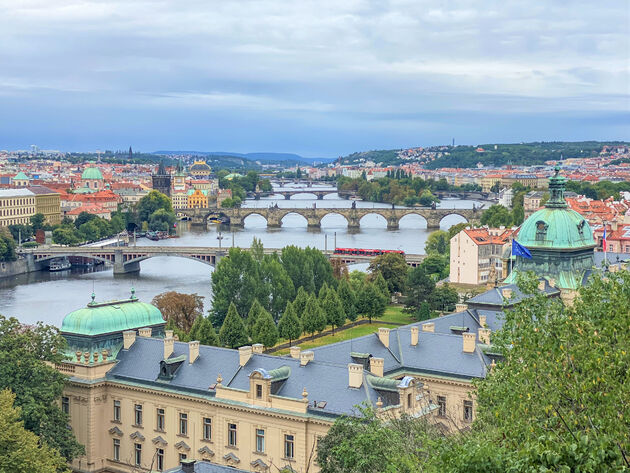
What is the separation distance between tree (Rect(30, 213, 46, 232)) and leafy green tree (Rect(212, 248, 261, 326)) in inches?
3053

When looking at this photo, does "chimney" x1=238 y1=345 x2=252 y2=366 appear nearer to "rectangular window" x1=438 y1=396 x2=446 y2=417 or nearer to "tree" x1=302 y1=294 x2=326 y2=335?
"rectangular window" x1=438 y1=396 x2=446 y2=417

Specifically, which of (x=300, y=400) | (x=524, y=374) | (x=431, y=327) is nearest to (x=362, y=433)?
(x=300, y=400)

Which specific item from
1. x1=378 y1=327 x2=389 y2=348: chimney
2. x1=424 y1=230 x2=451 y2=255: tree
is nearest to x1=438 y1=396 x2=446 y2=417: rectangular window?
x1=378 y1=327 x2=389 y2=348: chimney

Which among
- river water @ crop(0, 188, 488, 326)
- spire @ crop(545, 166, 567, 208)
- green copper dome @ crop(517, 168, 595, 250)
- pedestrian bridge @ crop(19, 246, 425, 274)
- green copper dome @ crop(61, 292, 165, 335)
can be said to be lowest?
river water @ crop(0, 188, 488, 326)

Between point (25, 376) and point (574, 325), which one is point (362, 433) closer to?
point (574, 325)

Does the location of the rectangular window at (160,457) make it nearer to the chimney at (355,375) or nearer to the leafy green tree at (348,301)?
A: the chimney at (355,375)

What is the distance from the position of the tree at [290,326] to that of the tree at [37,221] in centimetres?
8484

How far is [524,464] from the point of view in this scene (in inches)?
495

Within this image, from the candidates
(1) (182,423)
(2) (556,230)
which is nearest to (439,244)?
(2) (556,230)

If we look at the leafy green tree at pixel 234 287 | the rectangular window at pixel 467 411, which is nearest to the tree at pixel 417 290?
the leafy green tree at pixel 234 287

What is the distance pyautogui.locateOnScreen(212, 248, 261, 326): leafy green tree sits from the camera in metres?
58.4

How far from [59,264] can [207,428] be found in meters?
76.6

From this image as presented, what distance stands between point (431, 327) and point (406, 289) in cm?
3021

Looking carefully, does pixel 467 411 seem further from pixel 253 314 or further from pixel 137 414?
pixel 253 314
